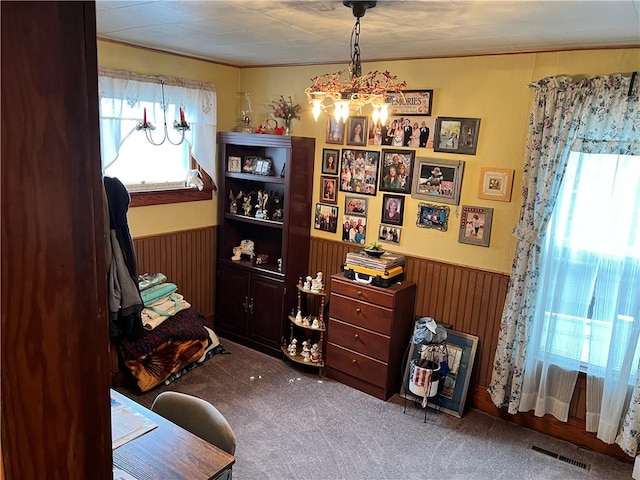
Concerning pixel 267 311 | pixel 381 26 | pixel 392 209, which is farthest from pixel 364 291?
pixel 381 26

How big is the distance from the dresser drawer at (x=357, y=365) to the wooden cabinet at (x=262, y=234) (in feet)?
1.84

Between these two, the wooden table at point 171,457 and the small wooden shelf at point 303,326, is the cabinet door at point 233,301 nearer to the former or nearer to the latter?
the small wooden shelf at point 303,326

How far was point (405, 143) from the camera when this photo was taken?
365 cm

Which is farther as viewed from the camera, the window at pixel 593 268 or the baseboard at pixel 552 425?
the baseboard at pixel 552 425

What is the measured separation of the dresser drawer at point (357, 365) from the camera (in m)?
3.58

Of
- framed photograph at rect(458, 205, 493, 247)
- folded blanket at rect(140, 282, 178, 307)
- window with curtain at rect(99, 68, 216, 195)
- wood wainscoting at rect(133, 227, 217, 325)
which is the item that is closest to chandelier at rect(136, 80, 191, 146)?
window with curtain at rect(99, 68, 216, 195)

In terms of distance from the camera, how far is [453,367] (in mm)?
3498

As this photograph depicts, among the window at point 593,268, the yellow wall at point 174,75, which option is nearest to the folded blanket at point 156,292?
the yellow wall at point 174,75

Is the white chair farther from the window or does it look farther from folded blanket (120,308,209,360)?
the window

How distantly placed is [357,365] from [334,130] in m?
1.87

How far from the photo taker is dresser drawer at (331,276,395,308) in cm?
348

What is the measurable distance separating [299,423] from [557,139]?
244cm

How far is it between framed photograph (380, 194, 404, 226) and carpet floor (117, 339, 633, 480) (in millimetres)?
1333

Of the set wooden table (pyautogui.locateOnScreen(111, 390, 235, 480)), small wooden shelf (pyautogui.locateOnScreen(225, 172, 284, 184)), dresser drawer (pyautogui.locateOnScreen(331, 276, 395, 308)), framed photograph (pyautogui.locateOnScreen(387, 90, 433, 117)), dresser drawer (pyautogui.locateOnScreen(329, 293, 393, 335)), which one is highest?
framed photograph (pyautogui.locateOnScreen(387, 90, 433, 117))
